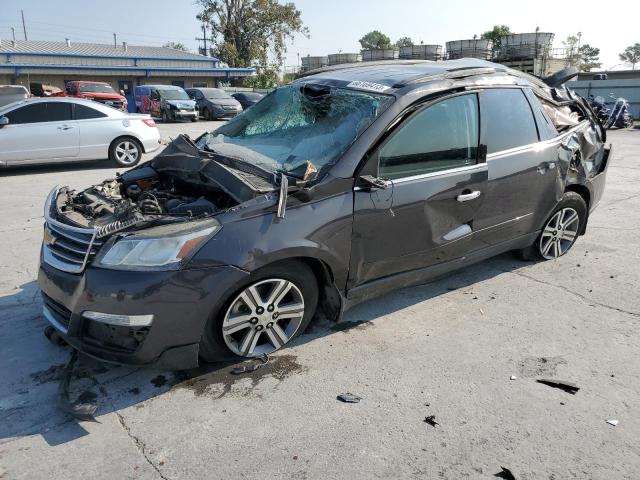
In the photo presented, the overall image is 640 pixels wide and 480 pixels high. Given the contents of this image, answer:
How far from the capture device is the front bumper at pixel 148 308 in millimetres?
2883

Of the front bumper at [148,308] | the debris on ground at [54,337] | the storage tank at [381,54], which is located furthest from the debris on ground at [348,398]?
the storage tank at [381,54]

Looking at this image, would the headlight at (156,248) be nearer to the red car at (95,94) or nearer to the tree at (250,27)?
the red car at (95,94)

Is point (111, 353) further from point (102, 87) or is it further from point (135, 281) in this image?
point (102, 87)

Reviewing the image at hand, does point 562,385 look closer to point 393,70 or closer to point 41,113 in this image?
point 393,70

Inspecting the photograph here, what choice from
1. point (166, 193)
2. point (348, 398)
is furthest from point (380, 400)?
point (166, 193)

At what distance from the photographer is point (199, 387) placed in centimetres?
316

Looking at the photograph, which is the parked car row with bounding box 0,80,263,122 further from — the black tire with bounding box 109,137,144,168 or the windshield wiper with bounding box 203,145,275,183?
the windshield wiper with bounding box 203,145,275,183

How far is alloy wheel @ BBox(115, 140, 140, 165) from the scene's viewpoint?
11078 mm

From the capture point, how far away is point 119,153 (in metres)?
11.1

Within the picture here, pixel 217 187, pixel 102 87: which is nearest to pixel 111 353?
pixel 217 187

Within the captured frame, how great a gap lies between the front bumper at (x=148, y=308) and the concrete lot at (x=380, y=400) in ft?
0.97

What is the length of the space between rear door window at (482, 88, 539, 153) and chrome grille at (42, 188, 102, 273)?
9.63ft

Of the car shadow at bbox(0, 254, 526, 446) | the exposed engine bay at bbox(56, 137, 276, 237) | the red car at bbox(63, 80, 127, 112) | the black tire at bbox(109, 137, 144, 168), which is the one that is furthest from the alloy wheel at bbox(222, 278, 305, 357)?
the red car at bbox(63, 80, 127, 112)

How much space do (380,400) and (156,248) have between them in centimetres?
153
